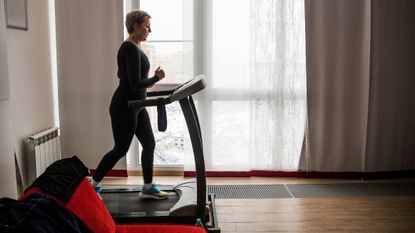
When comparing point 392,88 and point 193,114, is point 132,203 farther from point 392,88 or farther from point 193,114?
point 392,88

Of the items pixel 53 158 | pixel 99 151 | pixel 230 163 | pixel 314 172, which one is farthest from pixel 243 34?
pixel 53 158

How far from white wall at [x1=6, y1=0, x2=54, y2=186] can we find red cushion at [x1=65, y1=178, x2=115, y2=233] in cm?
141

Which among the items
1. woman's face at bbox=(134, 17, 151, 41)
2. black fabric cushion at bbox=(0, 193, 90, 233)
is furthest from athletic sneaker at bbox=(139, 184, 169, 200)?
black fabric cushion at bbox=(0, 193, 90, 233)

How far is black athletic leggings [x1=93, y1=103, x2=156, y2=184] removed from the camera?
9.46ft

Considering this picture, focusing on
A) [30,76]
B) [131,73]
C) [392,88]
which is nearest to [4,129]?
[131,73]

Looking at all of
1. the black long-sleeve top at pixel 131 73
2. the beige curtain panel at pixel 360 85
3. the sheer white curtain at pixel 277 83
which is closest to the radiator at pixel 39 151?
the black long-sleeve top at pixel 131 73

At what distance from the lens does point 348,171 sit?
399cm

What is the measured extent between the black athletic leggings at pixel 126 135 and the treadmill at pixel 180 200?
220mm

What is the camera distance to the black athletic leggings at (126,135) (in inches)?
114

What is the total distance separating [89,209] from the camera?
184 cm

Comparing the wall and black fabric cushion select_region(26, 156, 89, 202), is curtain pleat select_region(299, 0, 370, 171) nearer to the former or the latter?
the wall

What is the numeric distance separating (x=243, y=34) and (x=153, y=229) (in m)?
2.26

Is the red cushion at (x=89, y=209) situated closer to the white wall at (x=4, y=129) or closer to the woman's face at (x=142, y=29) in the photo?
the white wall at (x=4, y=129)

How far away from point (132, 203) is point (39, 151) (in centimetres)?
92
